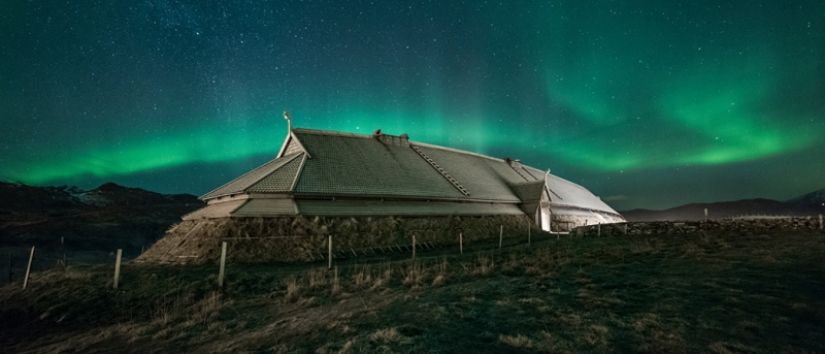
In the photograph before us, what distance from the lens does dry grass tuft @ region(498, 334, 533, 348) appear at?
7.76 meters

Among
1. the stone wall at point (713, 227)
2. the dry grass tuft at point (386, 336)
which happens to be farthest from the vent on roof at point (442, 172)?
the dry grass tuft at point (386, 336)

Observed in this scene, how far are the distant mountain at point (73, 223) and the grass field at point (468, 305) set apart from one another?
36188 mm

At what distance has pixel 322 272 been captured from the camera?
19.1 m

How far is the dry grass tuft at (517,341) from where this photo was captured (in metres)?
7.76

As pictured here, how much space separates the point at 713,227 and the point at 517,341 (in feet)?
85.7

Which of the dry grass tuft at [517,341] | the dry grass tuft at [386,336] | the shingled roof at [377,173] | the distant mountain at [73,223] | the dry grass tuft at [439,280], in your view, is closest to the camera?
the dry grass tuft at [517,341]

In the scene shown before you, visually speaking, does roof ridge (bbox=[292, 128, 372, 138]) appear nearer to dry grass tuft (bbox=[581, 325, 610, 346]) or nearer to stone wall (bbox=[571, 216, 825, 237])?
stone wall (bbox=[571, 216, 825, 237])

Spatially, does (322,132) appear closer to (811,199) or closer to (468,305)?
(468,305)

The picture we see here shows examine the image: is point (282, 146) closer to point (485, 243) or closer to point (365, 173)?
point (365, 173)

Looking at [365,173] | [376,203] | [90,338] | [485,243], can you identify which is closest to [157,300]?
[90,338]

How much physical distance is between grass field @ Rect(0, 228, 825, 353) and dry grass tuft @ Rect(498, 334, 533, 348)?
2 centimetres

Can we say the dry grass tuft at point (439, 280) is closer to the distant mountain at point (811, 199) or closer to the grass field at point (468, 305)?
the grass field at point (468, 305)

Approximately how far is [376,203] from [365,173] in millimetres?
3868

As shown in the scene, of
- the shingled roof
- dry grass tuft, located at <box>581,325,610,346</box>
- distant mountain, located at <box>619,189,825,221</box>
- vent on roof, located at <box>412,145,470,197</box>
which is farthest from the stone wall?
distant mountain, located at <box>619,189,825,221</box>
